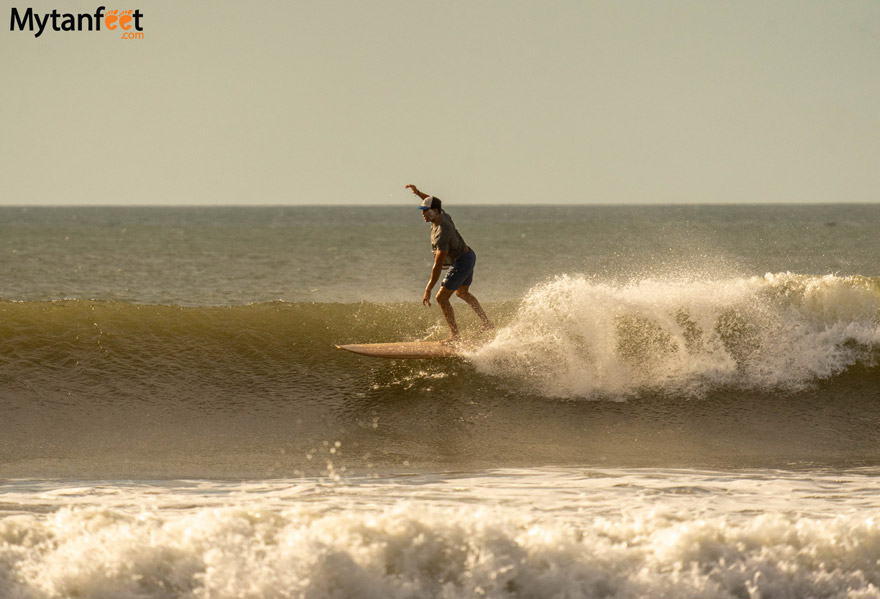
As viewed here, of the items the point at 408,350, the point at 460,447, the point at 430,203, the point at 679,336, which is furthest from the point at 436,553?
the point at 679,336

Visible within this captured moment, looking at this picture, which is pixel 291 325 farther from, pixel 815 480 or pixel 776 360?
pixel 815 480

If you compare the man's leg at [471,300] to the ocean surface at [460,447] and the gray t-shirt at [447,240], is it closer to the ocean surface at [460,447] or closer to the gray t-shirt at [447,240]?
the ocean surface at [460,447]

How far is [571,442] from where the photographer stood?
843cm

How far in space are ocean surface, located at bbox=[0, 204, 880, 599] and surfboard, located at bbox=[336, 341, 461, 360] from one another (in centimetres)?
18

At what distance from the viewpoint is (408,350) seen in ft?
33.9

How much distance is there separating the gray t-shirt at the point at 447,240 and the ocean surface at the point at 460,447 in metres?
1.06

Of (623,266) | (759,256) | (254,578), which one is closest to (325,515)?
(254,578)

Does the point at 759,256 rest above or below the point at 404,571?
above

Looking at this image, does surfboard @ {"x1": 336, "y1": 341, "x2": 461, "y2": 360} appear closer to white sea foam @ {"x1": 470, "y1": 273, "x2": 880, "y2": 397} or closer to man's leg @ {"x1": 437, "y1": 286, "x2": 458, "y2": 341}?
man's leg @ {"x1": 437, "y1": 286, "x2": 458, "y2": 341}

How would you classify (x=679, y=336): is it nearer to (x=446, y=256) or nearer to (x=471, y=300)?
(x=471, y=300)

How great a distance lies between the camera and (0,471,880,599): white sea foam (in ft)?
16.7

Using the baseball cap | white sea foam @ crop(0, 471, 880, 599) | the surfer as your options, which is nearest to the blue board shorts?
the surfer

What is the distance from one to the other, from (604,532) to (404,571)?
1.20m

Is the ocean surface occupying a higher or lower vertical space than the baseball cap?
lower
